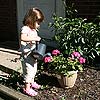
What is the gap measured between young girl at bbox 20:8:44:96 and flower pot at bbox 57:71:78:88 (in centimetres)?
50

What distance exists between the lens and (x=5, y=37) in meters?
10.4

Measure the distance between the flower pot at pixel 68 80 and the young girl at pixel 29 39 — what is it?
0.50 metres

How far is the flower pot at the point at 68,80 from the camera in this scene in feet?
18.2

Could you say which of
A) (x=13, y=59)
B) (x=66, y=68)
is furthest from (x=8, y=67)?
(x=66, y=68)

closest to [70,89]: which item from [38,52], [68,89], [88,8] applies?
[68,89]

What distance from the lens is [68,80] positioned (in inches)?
219

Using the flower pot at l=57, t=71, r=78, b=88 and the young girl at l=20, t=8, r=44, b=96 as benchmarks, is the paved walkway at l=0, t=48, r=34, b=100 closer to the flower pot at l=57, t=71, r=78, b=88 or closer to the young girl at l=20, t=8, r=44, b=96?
the young girl at l=20, t=8, r=44, b=96

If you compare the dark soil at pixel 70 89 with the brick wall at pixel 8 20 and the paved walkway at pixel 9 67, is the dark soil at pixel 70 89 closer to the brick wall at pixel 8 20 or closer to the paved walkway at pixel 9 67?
the paved walkway at pixel 9 67

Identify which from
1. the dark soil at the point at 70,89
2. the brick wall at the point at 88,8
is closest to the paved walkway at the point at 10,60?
the dark soil at the point at 70,89

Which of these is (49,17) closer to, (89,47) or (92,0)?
(92,0)

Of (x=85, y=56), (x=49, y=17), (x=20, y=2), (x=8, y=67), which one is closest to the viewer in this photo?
(x=85, y=56)

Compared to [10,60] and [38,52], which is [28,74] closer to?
[38,52]

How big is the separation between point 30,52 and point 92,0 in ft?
10.6

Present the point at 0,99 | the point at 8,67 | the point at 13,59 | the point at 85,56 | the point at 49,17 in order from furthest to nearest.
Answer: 1. the point at 49,17
2. the point at 13,59
3. the point at 8,67
4. the point at 85,56
5. the point at 0,99
